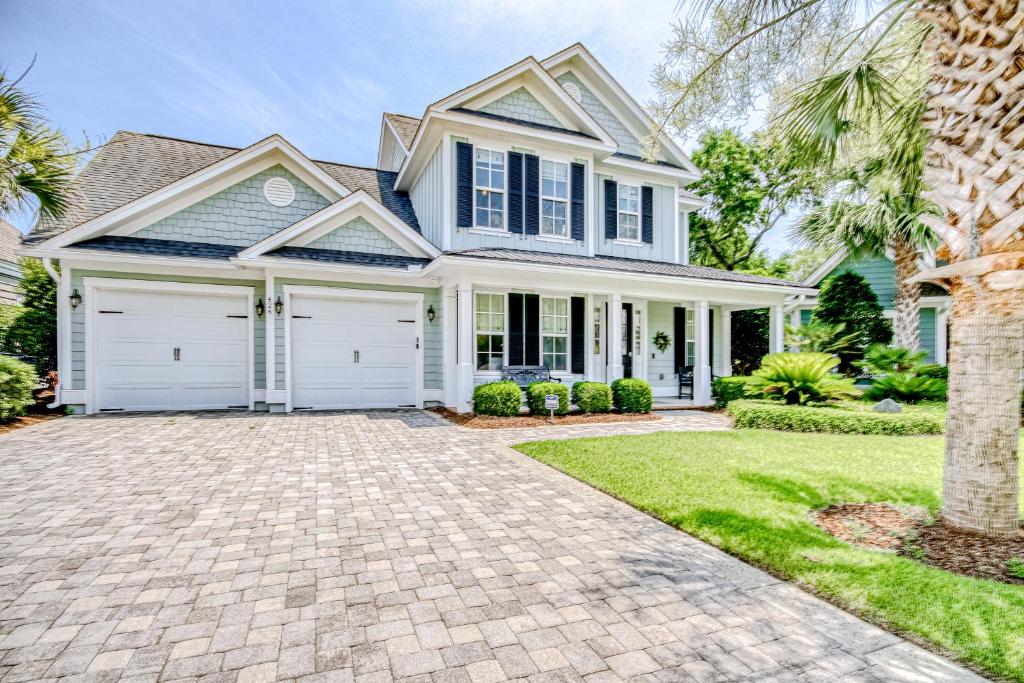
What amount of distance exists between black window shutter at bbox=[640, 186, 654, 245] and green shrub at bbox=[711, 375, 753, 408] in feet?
14.4

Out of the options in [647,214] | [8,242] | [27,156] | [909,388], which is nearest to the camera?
[27,156]

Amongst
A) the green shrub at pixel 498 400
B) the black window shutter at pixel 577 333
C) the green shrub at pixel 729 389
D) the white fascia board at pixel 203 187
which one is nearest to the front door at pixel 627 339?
the black window shutter at pixel 577 333

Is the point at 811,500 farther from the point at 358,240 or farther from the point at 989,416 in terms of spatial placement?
the point at 358,240

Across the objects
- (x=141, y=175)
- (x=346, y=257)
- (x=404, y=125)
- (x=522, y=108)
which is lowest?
(x=346, y=257)

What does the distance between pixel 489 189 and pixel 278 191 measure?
503cm

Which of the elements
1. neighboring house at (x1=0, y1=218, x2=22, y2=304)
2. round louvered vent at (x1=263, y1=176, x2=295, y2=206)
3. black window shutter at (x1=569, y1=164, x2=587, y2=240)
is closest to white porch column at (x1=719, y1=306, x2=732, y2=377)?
black window shutter at (x1=569, y1=164, x2=587, y2=240)

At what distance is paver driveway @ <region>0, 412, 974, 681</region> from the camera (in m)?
2.21

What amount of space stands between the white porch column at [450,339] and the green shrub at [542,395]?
1763mm

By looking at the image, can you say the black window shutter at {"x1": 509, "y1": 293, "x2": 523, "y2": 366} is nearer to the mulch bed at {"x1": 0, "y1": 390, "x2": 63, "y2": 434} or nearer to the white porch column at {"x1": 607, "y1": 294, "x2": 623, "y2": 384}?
the white porch column at {"x1": 607, "y1": 294, "x2": 623, "y2": 384}

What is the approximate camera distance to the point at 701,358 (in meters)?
11.9

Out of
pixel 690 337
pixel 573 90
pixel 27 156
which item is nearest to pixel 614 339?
pixel 690 337

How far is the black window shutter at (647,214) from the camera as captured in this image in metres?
13.2

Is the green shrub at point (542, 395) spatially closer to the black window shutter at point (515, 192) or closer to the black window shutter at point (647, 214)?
the black window shutter at point (515, 192)

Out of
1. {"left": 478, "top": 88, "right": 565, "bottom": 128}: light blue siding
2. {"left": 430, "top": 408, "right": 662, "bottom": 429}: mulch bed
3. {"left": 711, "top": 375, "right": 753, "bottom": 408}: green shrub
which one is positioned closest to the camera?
{"left": 430, "top": 408, "right": 662, "bottom": 429}: mulch bed
